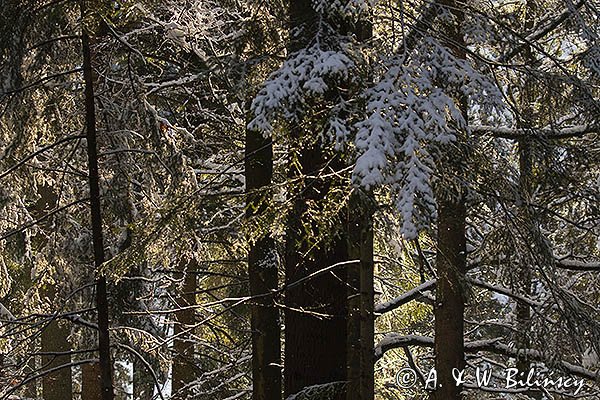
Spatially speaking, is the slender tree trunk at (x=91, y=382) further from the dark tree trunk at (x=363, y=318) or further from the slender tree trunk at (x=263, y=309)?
the dark tree trunk at (x=363, y=318)

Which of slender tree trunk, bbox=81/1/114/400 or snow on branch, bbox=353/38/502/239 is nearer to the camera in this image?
snow on branch, bbox=353/38/502/239

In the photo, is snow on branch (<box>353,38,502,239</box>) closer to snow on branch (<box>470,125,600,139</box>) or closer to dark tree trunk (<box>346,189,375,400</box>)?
dark tree trunk (<box>346,189,375,400</box>)

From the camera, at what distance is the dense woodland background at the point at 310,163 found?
12.0 feet

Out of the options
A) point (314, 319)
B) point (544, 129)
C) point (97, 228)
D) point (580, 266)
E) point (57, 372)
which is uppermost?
point (544, 129)

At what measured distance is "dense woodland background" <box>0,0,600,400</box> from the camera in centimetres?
365

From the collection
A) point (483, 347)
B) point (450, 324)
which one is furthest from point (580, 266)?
point (450, 324)

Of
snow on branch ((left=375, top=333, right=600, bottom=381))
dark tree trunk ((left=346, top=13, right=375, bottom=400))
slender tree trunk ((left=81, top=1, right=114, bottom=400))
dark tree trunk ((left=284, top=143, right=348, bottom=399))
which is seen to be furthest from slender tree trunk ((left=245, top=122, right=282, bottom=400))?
slender tree trunk ((left=81, top=1, right=114, bottom=400))

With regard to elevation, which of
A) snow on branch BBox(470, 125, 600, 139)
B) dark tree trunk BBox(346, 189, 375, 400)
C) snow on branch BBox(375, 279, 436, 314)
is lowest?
dark tree trunk BBox(346, 189, 375, 400)

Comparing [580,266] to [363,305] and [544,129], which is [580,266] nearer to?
[544,129]

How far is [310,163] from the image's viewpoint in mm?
5109

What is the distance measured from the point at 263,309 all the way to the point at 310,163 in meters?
1.53

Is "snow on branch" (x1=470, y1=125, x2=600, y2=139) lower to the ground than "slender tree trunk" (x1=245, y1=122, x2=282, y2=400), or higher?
higher

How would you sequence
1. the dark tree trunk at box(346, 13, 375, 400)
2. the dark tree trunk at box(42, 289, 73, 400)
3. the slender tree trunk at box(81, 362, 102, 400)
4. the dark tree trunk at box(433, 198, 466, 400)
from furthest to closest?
the dark tree trunk at box(42, 289, 73, 400), the slender tree trunk at box(81, 362, 102, 400), the dark tree trunk at box(433, 198, 466, 400), the dark tree trunk at box(346, 13, 375, 400)

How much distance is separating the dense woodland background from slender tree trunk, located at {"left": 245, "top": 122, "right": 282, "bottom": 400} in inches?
0.7
